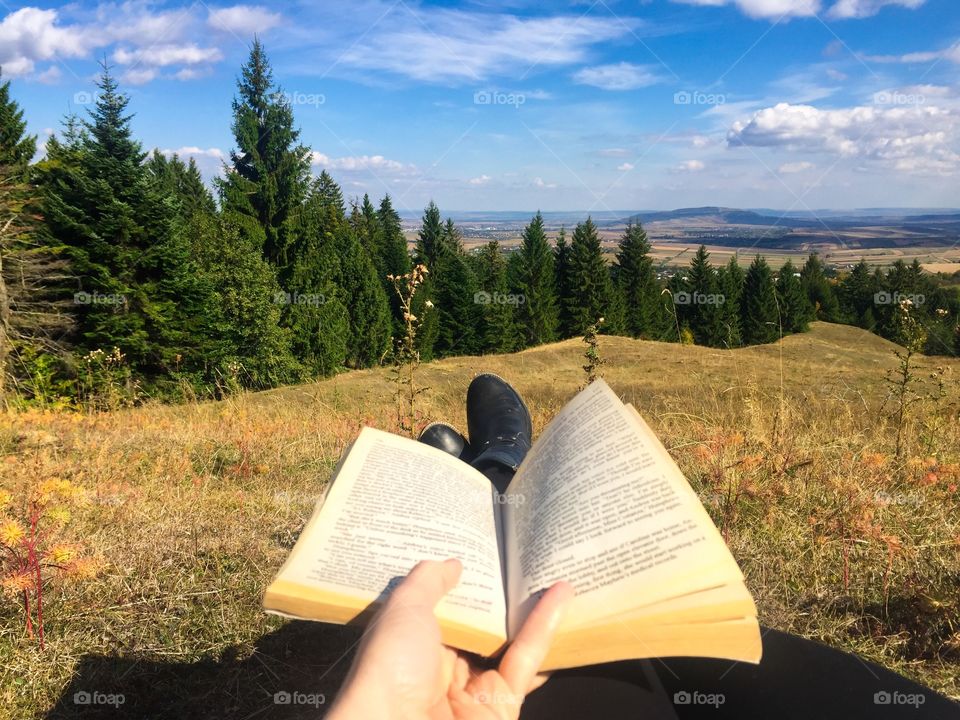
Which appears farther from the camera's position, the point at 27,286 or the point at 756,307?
the point at 756,307

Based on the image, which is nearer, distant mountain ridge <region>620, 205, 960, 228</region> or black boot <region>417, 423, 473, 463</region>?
black boot <region>417, 423, 473, 463</region>

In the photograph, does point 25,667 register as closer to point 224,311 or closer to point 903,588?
point 903,588

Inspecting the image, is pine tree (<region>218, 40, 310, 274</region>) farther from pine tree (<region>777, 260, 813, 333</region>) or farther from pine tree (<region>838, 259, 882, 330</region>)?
pine tree (<region>838, 259, 882, 330</region>)

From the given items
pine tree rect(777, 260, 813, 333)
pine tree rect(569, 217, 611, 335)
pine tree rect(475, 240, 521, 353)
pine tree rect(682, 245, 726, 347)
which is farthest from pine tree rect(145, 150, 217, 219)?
pine tree rect(777, 260, 813, 333)

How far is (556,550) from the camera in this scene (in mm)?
1136

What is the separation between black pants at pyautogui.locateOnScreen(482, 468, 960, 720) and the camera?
1.15m

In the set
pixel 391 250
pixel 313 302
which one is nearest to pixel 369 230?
pixel 391 250

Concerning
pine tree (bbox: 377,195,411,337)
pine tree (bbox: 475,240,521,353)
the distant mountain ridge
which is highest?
the distant mountain ridge

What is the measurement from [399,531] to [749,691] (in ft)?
2.54

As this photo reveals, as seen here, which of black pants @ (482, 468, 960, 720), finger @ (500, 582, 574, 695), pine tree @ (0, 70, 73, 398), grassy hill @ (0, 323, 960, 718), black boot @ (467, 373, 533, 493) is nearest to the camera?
finger @ (500, 582, 574, 695)

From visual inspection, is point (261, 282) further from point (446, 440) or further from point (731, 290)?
point (731, 290)

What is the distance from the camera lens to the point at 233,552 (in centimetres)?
248

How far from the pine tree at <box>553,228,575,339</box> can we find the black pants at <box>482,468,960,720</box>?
46943 millimetres

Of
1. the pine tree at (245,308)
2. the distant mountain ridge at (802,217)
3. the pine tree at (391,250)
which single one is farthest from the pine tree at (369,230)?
the distant mountain ridge at (802,217)
